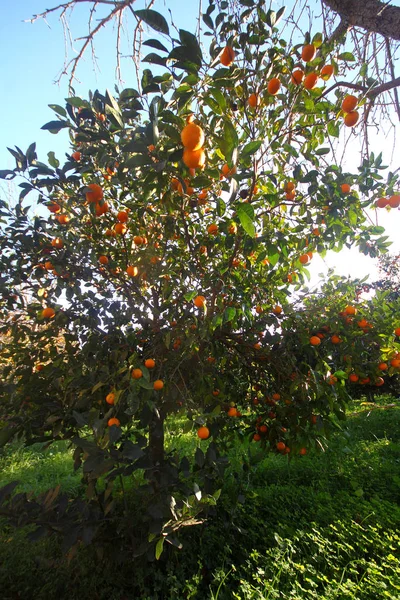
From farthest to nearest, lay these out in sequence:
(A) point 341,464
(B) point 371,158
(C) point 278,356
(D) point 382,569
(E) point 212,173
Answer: (A) point 341,464 → (C) point 278,356 → (D) point 382,569 → (B) point 371,158 → (E) point 212,173

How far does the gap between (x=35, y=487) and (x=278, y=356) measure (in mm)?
3200

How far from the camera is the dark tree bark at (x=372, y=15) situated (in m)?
1.65

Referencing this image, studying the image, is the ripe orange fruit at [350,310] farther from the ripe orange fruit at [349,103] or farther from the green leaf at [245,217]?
the green leaf at [245,217]

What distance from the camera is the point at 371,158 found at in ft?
5.12

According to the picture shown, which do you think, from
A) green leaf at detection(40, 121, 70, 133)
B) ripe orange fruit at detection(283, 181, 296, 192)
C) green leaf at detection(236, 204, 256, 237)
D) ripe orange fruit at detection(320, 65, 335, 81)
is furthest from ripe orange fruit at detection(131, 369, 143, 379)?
ripe orange fruit at detection(320, 65, 335, 81)

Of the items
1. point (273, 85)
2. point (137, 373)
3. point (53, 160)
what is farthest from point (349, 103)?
point (137, 373)

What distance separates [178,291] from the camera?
81.0 inches

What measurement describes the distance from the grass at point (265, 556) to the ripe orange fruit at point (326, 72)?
6.95 ft

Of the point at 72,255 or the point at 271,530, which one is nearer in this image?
the point at 72,255

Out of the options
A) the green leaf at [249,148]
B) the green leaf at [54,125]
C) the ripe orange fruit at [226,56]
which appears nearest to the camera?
the green leaf at [249,148]

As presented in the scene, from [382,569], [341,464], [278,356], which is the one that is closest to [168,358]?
[278,356]

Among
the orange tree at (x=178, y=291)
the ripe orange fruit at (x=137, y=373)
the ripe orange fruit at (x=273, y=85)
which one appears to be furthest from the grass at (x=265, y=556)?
the ripe orange fruit at (x=273, y=85)

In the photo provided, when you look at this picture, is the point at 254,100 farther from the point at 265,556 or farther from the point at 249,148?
the point at 265,556

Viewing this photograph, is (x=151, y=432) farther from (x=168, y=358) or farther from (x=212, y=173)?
(x=212, y=173)
